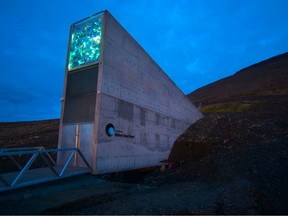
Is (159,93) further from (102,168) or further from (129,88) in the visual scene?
(102,168)

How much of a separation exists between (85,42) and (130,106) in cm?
394

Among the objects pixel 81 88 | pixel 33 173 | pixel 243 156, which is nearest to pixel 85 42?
pixel 81 88

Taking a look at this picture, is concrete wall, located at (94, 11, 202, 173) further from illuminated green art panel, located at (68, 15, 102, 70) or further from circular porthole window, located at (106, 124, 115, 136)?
illuminated green art panel, located at (68, 15, 102, 70)

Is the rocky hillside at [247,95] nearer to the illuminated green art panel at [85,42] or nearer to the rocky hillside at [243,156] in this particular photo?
the rocky hillside at [243,156]

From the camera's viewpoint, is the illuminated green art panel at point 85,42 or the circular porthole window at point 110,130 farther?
the illuminated green art panel at point 85,42

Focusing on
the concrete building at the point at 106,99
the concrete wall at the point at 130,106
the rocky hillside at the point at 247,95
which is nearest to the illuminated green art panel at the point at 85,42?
the concrete building at the point at 106,99

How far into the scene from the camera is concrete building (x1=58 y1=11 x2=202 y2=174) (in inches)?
363

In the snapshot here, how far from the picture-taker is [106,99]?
953 centimetres

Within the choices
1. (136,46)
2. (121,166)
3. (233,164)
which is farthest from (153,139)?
(136,46)

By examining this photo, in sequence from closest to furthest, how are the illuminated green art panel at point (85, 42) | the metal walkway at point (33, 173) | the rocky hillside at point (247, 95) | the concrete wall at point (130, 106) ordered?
the metal walkway at point (33, 173) < the concrete wall at point (130, 106) < the illuminated green art panel at point (85, 42) < the rocky hillside at point (247, 95)

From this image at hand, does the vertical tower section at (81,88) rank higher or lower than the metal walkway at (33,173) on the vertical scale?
higher

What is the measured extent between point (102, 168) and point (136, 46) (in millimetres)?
7309

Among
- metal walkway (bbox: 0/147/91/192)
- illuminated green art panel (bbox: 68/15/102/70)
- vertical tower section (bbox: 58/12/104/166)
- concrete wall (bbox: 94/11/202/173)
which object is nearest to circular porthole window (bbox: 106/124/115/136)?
concrete wall (bbox: 94/11/202/173)

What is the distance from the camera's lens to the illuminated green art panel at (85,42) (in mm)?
9992
